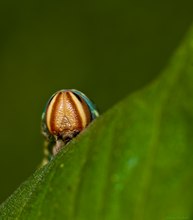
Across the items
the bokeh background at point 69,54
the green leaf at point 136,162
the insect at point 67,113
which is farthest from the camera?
the bokeh background at point 69,54

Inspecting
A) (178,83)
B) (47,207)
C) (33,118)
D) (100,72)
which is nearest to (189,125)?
(178,83)

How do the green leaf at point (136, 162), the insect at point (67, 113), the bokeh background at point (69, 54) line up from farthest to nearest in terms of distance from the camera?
the bokeh background at point (69, 54), the insect at point (67, 113), the green leaf at point (136, 162)

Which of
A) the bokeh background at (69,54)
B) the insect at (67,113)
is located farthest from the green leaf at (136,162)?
the bokeh background at (69,54)

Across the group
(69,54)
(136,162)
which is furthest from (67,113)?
(69,54)

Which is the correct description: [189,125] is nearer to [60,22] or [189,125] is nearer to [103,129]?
[103,129]

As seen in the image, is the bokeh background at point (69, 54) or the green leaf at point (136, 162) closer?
the green leaf at point (136, 162)

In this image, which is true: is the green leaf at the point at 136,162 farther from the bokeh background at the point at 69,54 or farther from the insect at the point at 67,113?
the bokeh background at the point at 69,54
